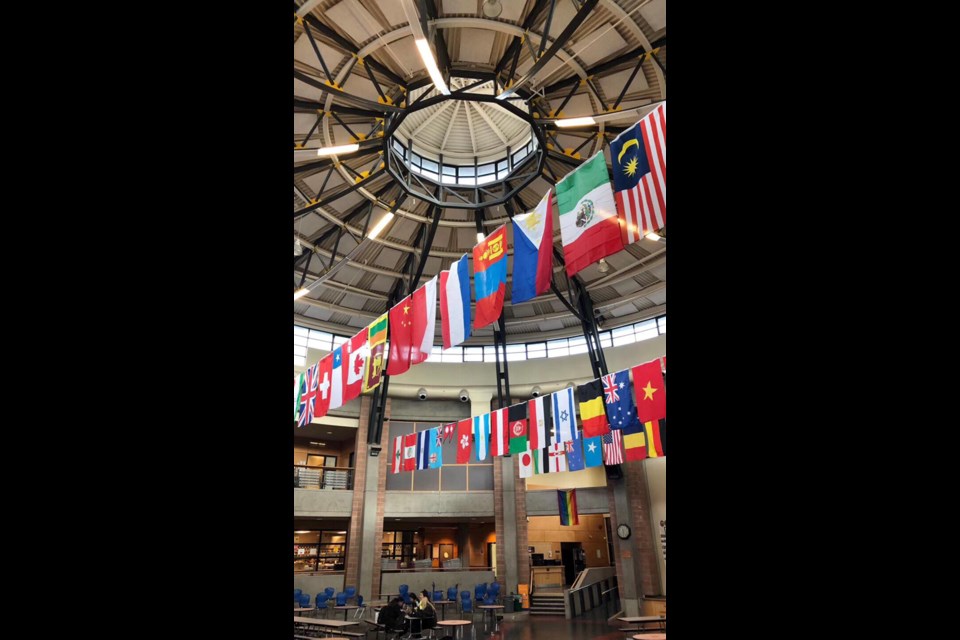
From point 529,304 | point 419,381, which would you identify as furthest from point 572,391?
point 419,381

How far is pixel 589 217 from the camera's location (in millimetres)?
7133

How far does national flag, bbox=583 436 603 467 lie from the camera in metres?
13.8

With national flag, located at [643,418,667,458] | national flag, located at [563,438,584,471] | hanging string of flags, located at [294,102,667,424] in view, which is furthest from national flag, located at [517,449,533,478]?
national flag, located at [643,418,667,458]

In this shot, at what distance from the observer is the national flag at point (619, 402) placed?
487 inches

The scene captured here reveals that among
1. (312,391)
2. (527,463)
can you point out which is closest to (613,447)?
(527,463)

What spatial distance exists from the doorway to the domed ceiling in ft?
32.9

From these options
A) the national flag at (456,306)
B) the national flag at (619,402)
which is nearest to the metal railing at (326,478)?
the national flag at (619,402)

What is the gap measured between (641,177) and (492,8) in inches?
239

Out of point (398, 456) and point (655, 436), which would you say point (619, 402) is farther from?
point (398, 456)
